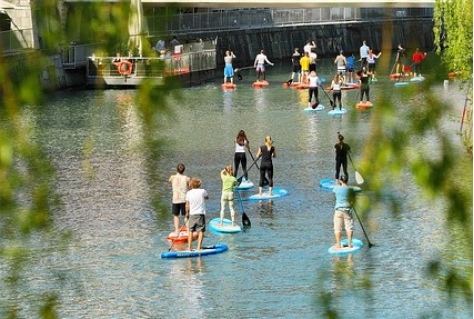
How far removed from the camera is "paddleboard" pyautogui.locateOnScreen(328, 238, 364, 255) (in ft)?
63.0

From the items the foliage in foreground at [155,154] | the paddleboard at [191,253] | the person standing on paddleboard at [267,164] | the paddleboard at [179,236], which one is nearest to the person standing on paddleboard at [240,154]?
the person standing on paddleboard at [267,164]

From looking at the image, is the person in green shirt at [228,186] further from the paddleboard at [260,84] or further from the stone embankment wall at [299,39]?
the stone embankment wall at [299,39]

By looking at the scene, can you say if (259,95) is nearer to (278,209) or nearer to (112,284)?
(278,209)

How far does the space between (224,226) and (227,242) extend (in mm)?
943

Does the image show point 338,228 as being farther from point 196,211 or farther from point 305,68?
point 305,68

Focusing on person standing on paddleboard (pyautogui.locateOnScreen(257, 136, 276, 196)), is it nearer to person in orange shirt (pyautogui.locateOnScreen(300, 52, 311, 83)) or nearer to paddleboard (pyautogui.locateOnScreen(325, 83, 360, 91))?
paddleboard (pyautogui.locateOnScreen(325, 83, 360, 91))

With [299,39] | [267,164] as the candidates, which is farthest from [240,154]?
[299,39]

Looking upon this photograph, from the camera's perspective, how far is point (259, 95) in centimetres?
4419

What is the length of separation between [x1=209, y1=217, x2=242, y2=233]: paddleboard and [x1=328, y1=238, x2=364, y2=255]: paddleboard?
191 cm

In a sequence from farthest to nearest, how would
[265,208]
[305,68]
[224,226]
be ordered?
1. [305,68]
2. [265,208]
3. [224,226]

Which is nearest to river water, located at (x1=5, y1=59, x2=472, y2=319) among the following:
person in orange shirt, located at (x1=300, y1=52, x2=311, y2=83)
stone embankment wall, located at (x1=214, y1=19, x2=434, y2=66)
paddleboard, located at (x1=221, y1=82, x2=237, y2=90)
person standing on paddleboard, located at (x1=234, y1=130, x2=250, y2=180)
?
person standing on paddleboard, located at (x1=234, y1=130, x2=250, y2=180)

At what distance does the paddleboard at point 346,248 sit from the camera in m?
19.2

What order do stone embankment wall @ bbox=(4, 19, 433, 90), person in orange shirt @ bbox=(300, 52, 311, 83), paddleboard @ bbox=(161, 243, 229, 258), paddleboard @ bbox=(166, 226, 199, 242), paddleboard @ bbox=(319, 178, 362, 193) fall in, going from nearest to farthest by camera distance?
paddleboard @ bbox=(161, 243, 229, 258)
paddleboard @ bbox=(166, 226, 199, 242)
paddleboard @ bbox=(319, 178, 362, 193)
person in orange shirt @ bbox=(300, 52, 311, 83)
stone embankment wall @ bbox=(4, 19, 433, 90)

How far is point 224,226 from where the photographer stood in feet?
71.0
